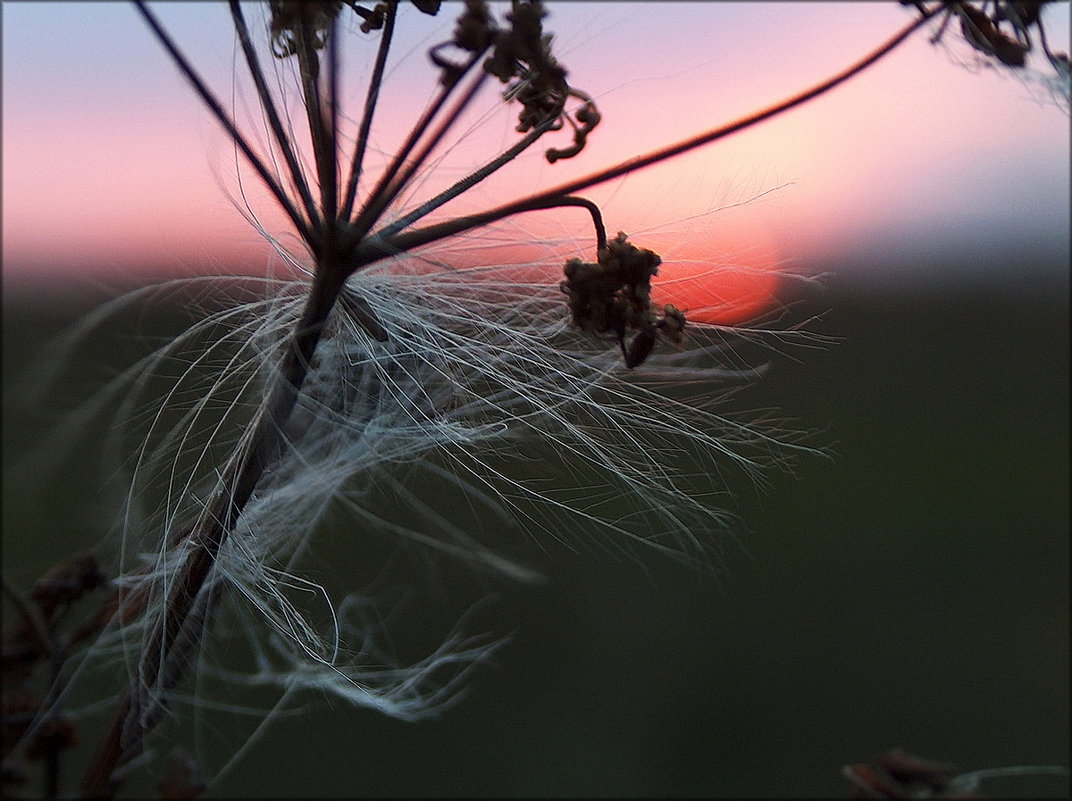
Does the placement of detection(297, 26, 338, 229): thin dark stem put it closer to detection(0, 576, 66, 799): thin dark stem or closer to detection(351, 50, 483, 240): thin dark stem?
detection(351, 50, 483, 240): thin dark stem

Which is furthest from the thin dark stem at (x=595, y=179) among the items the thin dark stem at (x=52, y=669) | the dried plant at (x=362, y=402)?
the thin dark stem at (x=52, y=669)

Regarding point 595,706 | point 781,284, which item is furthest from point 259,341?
point 595,706

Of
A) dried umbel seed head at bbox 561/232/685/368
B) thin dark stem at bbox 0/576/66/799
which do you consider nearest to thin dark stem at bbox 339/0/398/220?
dried umbel seed head at bbox 561/232/685/368

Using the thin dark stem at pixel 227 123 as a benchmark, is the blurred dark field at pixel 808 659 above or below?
below

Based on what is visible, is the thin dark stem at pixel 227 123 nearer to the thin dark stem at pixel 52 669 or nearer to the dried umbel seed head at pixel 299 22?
the dried umbel seed head at pixel 299 22

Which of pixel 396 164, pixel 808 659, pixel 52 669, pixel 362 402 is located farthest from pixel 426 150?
pixel 808 659

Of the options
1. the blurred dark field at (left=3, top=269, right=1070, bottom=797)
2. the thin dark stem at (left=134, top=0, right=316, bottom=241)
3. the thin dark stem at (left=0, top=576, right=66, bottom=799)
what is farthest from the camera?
the blurred dark field at (left=3, top=269, right=1070, bottom=797)

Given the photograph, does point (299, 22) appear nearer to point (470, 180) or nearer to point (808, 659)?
point (470, 180)

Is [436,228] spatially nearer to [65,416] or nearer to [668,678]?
[65,416]
